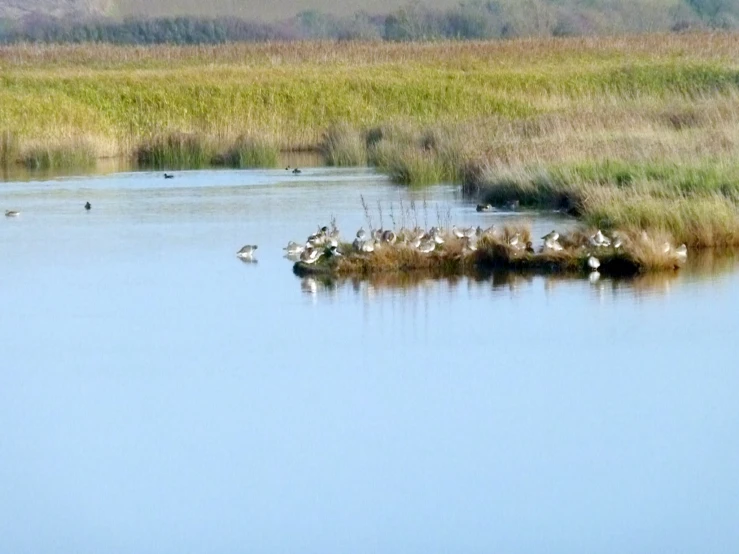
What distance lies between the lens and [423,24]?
75938 mm

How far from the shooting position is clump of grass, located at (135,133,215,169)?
2698cm

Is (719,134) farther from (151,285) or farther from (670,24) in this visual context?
(670,24)

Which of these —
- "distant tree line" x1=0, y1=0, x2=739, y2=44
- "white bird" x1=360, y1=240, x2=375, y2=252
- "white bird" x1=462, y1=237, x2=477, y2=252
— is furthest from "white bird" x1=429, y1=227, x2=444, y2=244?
"distant tree line" x1=0, y1=0, x2=739, y2=44

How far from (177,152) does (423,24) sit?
49.8m

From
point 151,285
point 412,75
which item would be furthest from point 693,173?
point 412,75

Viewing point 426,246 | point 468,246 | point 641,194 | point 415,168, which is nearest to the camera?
point 426,246

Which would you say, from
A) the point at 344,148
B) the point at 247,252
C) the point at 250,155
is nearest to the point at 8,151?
the point at 250,155

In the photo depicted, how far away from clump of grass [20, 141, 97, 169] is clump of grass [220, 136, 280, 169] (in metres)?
1.99

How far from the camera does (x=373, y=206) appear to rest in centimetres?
Answer: 1936

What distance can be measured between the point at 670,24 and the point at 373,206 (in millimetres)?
71832

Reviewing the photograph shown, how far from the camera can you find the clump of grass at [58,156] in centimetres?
2662

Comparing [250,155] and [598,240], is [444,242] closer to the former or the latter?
[598,240]

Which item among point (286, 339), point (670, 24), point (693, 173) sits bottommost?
point (286, 339)

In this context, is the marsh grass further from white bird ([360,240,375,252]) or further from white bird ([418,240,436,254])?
white bird ([360,240,375,252])
